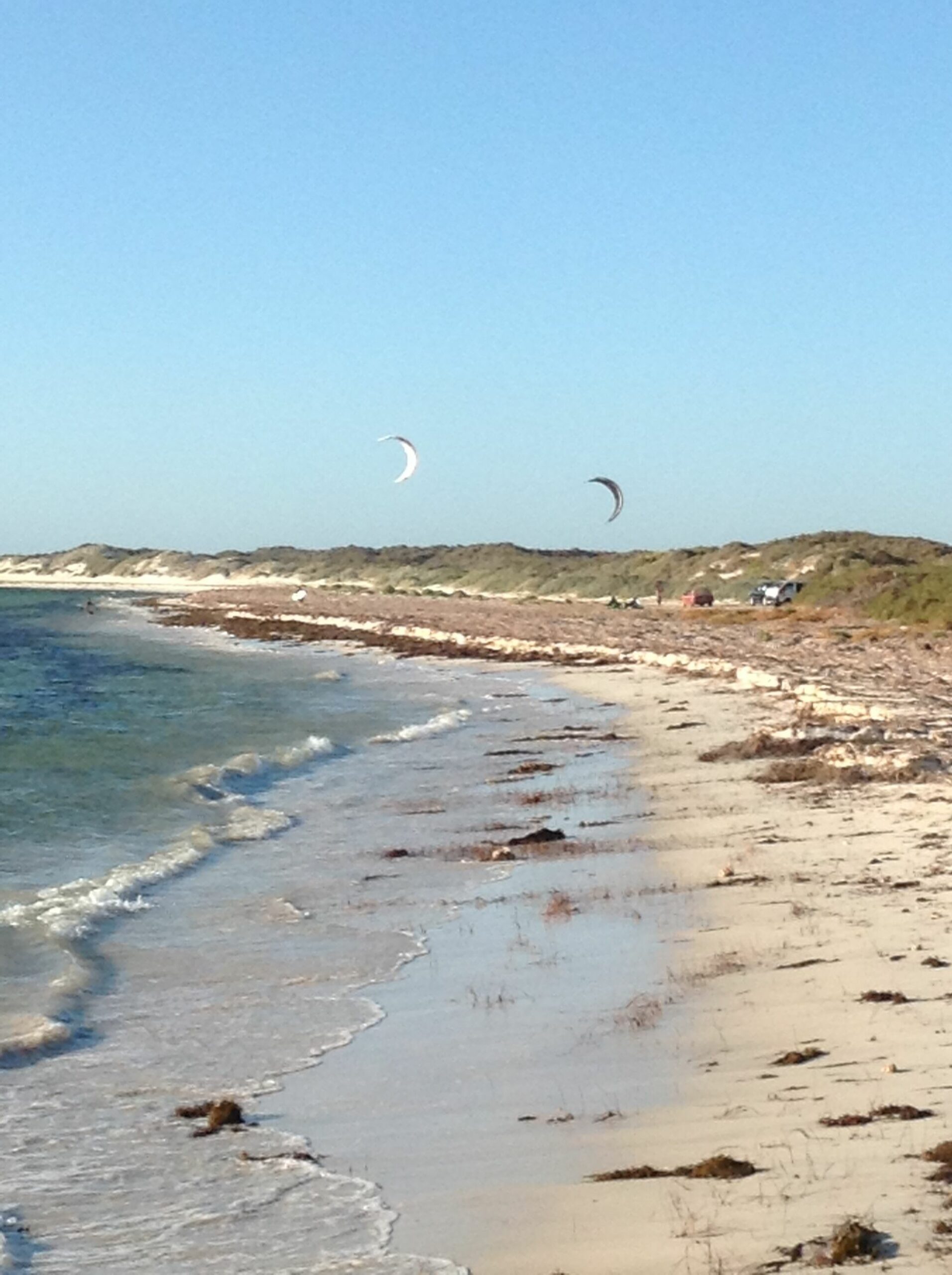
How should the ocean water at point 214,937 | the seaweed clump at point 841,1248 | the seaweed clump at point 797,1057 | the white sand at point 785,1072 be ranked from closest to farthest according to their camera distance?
the seaweed clump at point 841,1248 < the white sand at point 785,1072 < the ocean water at point 214,937 < the seaweed clump at point 797,1057

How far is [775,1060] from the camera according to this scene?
7.68 m

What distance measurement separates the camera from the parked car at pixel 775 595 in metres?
65.0

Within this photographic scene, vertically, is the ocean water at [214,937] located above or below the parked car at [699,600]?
below

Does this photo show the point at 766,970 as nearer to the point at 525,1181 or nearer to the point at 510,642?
the point at 525,1181

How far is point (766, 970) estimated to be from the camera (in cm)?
950

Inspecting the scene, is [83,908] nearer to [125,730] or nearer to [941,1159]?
[941,1159]

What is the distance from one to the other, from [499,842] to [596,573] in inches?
3577

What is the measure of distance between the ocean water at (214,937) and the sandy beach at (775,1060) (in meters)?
0.64

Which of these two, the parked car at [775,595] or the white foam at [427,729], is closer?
the white foam at [427,729]

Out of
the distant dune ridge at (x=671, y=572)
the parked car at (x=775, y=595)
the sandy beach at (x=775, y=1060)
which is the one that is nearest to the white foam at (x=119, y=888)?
the sandy beach at (x=775, y=1060)

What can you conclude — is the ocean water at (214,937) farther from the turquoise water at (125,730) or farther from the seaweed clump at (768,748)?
the seaweed clump at (768,748)

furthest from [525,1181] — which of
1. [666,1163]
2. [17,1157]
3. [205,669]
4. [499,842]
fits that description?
[205,669]

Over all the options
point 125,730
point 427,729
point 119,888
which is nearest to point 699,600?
point 125,730

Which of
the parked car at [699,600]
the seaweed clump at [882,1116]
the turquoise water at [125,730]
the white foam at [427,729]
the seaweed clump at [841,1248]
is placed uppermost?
the parked car at [699,600]
